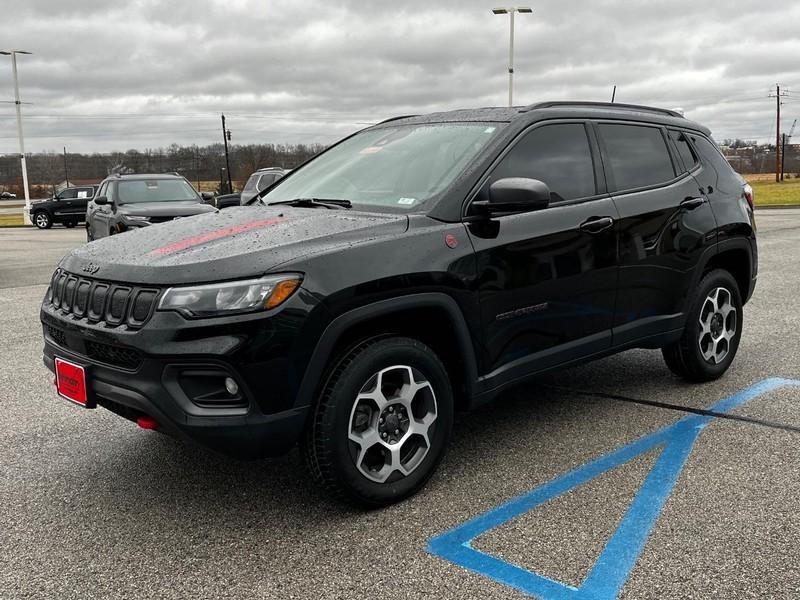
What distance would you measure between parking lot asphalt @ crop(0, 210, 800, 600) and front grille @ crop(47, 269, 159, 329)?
2.97 ft

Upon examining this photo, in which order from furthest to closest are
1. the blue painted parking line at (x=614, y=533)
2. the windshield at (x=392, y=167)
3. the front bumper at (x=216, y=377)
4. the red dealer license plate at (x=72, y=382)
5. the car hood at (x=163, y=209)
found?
the car hood at (x=163, y=209) < the windshield at (x=392, y=167) < the red dealer license plate at (x=72, y=382) < the front bumper at (x=216, y=377) < the blue painted parking line at (x=614, y=533)

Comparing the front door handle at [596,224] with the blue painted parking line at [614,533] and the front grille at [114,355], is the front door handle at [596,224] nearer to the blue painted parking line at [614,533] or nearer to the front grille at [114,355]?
the blue painted parking line at [614,533]

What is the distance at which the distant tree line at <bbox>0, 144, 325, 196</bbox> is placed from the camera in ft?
180

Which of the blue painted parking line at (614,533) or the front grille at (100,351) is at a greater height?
the front grille at (100,351)

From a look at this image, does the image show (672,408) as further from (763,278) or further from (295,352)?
(763,278)

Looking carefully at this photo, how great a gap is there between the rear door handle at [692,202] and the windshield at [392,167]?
1.53 metres

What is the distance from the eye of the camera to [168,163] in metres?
→ 65.1

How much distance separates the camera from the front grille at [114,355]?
9.63 ft

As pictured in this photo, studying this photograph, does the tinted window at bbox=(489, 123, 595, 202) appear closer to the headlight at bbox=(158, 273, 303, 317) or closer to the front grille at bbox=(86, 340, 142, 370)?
the headlight at bbox=(158, 273, 303, 317)

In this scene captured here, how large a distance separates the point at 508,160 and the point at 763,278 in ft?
24.1

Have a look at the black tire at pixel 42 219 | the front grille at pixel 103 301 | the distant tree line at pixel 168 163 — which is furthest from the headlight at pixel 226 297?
the distant tree line at pixel 168 163

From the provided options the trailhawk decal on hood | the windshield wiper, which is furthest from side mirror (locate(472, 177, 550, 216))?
the trailhawk decal on hood

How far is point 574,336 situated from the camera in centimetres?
403

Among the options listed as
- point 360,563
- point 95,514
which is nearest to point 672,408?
point 360,563
